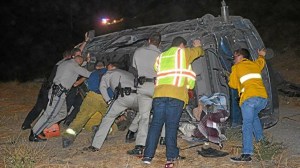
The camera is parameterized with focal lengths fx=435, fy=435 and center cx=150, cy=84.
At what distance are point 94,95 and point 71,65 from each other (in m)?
0.73

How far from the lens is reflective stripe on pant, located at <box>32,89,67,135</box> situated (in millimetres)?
7648

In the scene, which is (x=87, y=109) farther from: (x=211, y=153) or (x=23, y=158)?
(x=211, y=153)

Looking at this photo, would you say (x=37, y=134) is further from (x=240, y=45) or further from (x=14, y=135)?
(x=240, y=45)

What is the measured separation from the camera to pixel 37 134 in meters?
7.82

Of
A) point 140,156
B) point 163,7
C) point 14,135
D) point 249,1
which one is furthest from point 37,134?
point 163,7

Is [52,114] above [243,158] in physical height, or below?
above

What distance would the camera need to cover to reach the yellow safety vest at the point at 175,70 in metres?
5.90

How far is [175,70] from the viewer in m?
5.91

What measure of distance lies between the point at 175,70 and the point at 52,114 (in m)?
2.83

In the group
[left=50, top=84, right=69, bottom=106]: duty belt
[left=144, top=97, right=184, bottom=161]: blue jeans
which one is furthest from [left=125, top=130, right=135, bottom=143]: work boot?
[left=144, top=97, right=184, bottom=161]: blue jeans

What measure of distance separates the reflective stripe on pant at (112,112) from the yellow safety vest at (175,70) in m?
0.91

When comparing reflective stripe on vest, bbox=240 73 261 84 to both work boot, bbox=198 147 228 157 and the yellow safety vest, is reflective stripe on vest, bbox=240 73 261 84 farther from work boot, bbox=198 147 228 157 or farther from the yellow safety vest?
work boot, bbox=198 147 228 157

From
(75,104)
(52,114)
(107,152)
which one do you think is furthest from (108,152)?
(75,104)

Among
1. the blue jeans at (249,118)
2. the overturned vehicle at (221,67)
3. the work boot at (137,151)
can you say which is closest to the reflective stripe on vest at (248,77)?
the blue jeans at (249,118)
